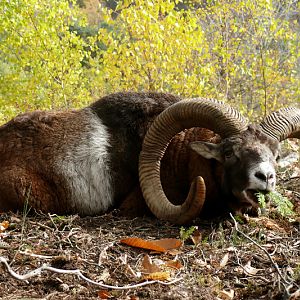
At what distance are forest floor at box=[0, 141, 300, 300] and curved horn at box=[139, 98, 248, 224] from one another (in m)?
0.22

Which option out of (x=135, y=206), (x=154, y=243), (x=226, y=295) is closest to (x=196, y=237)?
(x=154, y=243)

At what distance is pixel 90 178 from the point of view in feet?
22.4

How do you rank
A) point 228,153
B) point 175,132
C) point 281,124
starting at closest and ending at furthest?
point 228,153
point 281,124
point 175,132

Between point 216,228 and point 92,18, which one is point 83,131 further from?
point 92,18

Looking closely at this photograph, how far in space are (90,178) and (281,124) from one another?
8.44 feet

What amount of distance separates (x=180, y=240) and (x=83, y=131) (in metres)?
2.44

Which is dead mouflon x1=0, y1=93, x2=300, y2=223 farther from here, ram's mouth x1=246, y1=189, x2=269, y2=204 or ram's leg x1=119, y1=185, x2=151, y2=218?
ram's mouth x1=246, y1=189, x2=269, y2=204

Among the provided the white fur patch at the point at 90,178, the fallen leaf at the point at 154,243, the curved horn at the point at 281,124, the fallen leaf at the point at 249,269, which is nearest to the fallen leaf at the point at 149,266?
the fallen leaf at the point at 154,243

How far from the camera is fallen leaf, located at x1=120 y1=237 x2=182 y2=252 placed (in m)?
4.93

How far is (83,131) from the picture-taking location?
7.00 m

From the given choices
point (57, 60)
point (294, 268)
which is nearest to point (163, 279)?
point (294, 268)

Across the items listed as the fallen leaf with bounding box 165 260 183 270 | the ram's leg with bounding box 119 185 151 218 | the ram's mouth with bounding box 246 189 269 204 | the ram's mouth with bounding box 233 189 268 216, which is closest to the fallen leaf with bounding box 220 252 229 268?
the fallen leaf with bounding box 165 260 183 270

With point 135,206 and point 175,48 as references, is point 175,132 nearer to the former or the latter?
point 135,206

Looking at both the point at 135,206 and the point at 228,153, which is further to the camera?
the point at 135,206
